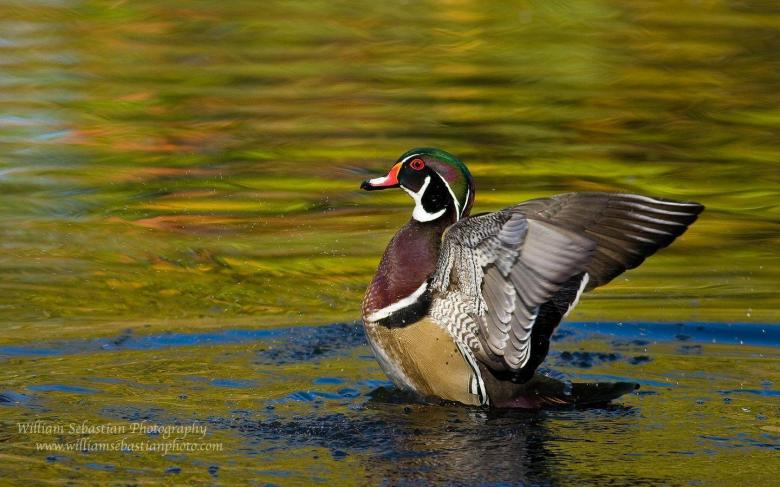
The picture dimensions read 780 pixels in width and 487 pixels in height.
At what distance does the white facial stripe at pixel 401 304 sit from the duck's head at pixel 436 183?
1.39 feet

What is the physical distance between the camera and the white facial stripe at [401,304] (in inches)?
292

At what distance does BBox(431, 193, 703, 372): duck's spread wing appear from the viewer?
21.7 feet

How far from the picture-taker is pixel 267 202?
11.4 m

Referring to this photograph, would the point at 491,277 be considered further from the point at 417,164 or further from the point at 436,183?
the point at 417,164

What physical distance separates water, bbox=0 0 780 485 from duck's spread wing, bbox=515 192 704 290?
86 cm

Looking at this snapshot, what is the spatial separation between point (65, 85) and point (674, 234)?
9578mm

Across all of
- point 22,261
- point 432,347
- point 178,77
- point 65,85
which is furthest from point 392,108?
point 432,347

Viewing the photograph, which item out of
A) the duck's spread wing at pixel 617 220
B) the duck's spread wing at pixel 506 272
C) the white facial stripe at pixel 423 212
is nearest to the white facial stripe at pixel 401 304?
the duck's spread wing at pixel 506 272

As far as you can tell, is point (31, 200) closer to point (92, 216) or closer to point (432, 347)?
point (92, 216)

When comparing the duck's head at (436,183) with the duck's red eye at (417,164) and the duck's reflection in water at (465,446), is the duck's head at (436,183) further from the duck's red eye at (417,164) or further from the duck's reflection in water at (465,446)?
the duck's reflection in water at (465,446)

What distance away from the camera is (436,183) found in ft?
Answer: 25.0

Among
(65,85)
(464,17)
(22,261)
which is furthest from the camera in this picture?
(464,17)

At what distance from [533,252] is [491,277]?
33cm

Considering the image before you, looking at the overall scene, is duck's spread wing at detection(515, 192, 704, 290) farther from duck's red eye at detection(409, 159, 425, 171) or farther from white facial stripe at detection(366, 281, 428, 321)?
duck's red eye at detection(409, 159, 425, 171)
